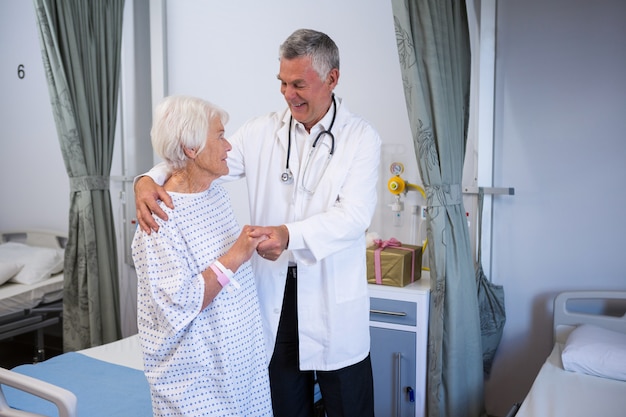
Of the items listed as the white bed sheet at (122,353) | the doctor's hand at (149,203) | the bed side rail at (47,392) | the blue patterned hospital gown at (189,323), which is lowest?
the white bed sheet at (122,353)

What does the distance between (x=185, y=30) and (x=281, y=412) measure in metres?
2.52

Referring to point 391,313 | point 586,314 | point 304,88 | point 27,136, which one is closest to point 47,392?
point 304,88

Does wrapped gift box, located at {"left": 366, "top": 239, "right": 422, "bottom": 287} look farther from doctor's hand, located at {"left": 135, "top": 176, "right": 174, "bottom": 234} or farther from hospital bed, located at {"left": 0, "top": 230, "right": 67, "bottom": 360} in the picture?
hospital bed, located at {"left": 0, "top": 230, "right": 67, "bottom": 360}

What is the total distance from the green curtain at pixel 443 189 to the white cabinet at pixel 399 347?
87 mm

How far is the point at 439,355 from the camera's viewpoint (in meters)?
2.26

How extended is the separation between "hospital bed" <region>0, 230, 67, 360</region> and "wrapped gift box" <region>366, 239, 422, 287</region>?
1953mm

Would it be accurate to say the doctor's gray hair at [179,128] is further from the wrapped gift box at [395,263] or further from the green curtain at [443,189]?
the wrapped gift box at [395,263]

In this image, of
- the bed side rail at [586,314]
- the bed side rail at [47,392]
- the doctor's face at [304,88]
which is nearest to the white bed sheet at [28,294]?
the bed side rail at [47,392]

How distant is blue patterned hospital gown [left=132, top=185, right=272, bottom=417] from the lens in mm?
1310

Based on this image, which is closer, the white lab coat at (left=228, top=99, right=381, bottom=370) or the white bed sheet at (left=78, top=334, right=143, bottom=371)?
the white lab coat at (left=228, top=99, right=381, bottom=370)

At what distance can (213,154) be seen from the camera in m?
1.45

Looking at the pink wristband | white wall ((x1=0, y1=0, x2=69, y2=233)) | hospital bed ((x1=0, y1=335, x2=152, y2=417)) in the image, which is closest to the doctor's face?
the pink wristband

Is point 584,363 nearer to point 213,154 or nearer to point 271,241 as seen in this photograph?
point 271,241

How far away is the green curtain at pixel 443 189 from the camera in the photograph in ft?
7.11
